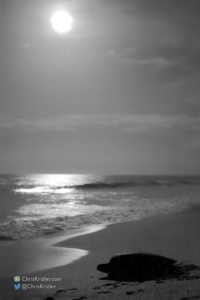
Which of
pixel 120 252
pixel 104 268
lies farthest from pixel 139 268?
pixel 120 252

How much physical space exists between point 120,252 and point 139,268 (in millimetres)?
2109

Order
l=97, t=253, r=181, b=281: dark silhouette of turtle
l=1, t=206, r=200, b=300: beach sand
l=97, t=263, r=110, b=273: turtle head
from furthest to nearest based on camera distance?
l=97, t=263, r=110, b=273: turtle head, l=97, t=253, r=181, b=281: dark silhouette of turtle, l=1, t=206, r=200, b=300: beach sand

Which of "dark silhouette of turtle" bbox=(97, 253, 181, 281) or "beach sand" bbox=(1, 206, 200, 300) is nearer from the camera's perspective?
"beach sand" bbox=(1, 206, 200, 300)

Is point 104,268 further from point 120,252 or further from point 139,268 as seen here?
point 120,252

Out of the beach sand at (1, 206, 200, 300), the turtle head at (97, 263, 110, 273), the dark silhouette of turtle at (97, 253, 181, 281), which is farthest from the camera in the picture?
the turtle head at (97, 263, 110, 273)

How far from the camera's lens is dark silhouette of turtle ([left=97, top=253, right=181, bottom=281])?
5.65 m

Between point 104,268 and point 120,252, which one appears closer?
point 104,268

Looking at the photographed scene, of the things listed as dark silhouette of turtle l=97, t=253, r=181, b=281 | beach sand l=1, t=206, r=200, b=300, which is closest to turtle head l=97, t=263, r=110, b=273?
dark silhouette of turtle l=97, t=253, r=181, b=281

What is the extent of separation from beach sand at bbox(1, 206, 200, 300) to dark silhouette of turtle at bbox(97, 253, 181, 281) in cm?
20

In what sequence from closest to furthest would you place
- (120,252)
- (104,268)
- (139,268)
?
(139,268) → (104,268) → (120,252)

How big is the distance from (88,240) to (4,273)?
366 cm

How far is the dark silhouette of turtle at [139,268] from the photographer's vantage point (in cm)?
565

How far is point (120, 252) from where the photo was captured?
789 cm

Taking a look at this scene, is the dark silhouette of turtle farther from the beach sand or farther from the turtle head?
the beach sand
